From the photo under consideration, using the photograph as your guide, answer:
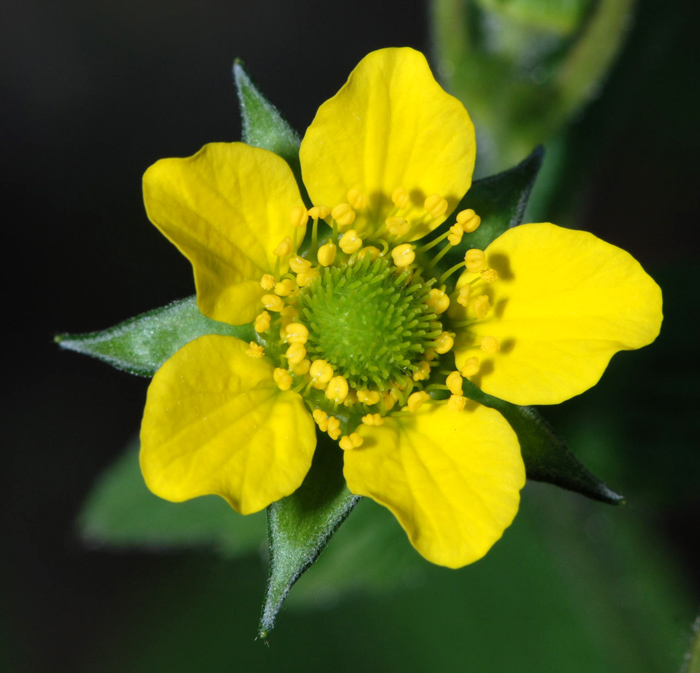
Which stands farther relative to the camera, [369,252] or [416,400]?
[369,252]

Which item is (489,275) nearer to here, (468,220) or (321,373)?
(468,220)

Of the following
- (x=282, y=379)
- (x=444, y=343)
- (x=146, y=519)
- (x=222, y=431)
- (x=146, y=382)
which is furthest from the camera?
(x=146, y=382)

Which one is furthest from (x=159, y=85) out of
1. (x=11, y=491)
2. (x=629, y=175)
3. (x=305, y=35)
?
(x=629, y=175)

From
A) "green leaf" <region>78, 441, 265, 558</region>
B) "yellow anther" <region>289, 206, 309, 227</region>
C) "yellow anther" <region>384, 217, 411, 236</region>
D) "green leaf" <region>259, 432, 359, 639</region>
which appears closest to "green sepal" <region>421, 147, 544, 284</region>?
"yellow anther" <region>384, 217, 411, 236</region>

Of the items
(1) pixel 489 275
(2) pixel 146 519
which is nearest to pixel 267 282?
(1) pixel 489 275

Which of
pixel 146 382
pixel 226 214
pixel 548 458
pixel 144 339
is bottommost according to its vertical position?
Result: pixel 146 382

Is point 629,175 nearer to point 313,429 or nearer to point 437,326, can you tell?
point 437,326
